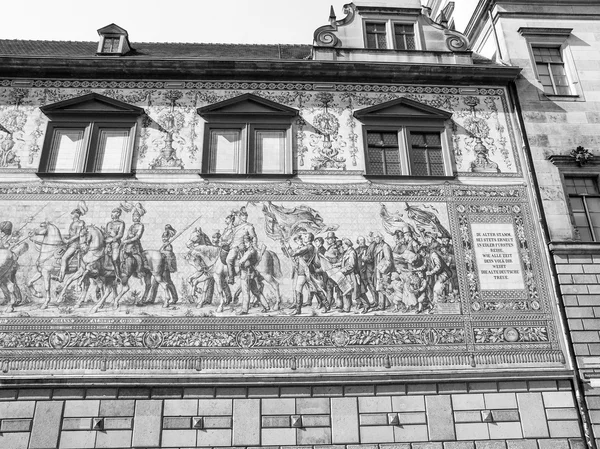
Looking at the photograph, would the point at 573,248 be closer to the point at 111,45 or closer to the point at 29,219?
the point at 29,219

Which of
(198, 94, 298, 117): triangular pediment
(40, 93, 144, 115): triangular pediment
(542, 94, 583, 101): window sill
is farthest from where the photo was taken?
(542, 94, 583, 101): window sill

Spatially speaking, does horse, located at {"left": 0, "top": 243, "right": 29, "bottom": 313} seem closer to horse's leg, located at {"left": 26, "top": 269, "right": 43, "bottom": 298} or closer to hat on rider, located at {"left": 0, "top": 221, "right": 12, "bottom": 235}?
horse's leg, located at {"left": 26, "top": 269, "right": 43, "bottom": 298}

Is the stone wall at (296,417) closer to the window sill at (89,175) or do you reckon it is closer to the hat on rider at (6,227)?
the hat on rider at (6,227)

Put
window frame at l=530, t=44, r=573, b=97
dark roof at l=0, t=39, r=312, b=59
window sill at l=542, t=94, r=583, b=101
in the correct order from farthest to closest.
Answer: dark roof at l=0, t=39, r=312, b=59 → window frame at l=530, t=44, r=573, b=97 → window sill at l=542, t=94, r=583, b=101

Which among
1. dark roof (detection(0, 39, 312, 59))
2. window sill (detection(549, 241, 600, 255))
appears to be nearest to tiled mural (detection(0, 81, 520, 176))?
window sill (detection(549, 241, 600, 255))

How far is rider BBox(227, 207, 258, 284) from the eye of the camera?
1009cm

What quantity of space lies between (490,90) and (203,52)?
6927 mm

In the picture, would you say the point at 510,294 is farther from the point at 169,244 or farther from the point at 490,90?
the point at 169,244

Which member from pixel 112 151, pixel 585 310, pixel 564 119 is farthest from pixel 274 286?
pixel 564 119

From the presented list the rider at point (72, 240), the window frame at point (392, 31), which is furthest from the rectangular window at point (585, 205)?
the rider at point (72, 240)

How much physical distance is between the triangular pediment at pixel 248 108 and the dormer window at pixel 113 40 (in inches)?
110

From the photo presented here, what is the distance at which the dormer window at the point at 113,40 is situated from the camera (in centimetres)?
1264

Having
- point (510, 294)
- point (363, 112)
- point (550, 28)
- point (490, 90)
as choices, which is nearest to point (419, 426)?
point (510, 294)

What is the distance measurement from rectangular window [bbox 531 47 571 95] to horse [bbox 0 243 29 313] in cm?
1114
